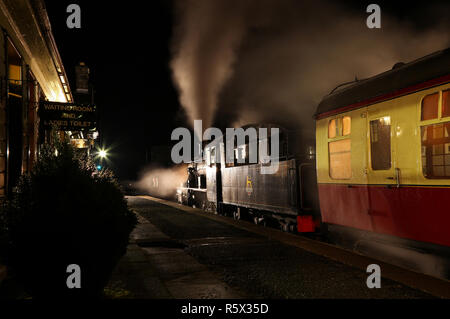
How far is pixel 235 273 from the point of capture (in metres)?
6.94

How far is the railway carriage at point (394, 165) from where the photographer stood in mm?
5359

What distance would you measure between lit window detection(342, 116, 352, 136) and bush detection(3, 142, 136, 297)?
14.0 ft

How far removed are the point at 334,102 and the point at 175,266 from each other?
430 centimetres

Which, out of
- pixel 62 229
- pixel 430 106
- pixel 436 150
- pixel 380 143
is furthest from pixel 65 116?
pixel 436 150

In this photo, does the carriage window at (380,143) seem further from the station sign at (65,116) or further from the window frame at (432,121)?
the station sign at (65,116)

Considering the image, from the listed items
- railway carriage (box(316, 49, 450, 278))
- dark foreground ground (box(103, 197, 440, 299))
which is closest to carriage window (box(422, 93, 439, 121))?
railway carriage (box(316, 49, 450, 278))

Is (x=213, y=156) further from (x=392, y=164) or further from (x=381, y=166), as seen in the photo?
(x=392, y=164)

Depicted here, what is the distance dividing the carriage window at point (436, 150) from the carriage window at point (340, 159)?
1609 mm

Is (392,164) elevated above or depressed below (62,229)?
above

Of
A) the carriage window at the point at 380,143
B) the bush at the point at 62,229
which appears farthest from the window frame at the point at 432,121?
the bush at the point at 62,229

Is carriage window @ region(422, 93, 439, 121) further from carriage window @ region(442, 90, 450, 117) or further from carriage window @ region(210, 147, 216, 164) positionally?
carriage window @ region(210, 147, 216, 164)

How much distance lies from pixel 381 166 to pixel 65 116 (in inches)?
322
